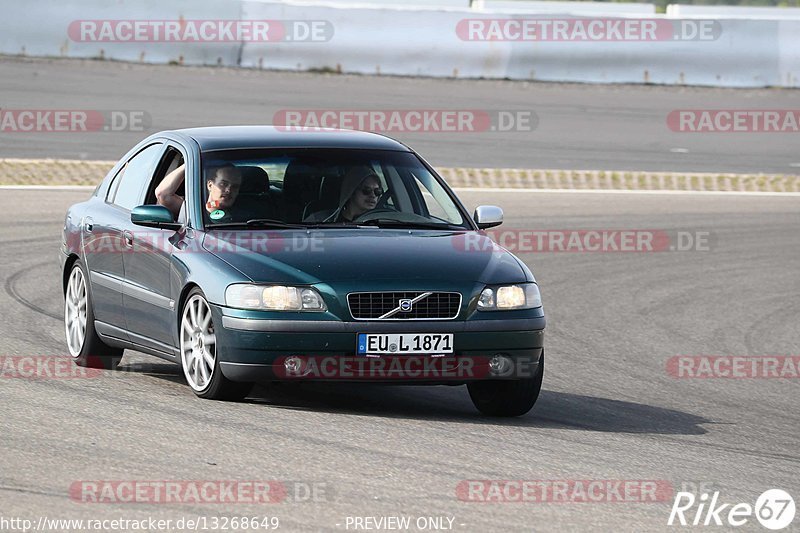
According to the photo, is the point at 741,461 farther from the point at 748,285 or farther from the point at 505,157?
the point at 505,157

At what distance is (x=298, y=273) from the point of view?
7.98m

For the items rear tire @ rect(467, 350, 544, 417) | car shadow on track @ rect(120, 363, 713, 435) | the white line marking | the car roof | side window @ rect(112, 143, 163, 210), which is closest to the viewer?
car shadow on track @ rect(120, 363, 713, 435)

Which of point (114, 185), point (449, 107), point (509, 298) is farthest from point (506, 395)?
point (449, 107)

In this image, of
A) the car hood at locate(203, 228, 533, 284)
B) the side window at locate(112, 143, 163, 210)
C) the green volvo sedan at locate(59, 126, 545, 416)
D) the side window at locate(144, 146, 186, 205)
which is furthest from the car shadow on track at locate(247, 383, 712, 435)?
the side window at locate(112, 143, 163, 210)

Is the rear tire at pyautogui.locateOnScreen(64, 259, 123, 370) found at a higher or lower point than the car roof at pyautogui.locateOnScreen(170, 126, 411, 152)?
lower

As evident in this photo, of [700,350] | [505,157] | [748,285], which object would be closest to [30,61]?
[505,157]

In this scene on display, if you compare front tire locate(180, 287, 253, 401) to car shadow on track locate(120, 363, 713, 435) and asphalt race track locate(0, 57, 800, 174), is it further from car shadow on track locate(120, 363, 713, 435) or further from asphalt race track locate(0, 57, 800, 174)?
asphalt race track locate(0, 57, 800, 174)

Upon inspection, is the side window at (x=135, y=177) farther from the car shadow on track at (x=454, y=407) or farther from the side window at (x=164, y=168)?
the car shadow on track at (x=454, y=407)

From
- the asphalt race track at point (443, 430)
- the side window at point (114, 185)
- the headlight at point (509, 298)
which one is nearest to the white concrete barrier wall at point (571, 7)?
the asphalt race track at point (443, 430)

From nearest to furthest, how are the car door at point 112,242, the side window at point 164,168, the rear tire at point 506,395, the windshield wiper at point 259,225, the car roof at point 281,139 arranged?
the rear tire at point 506,395, the windshield wiper at point 259,225, the car roof at point 281,139, the car door at point 112,242, the side window at point 164,168

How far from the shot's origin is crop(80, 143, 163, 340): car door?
9.38m

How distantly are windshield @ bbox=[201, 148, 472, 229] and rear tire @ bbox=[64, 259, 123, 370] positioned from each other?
136 centimetres

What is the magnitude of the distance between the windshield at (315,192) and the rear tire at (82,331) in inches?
53.6

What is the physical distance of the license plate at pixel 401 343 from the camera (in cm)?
789
